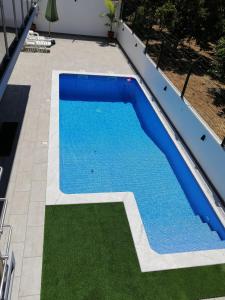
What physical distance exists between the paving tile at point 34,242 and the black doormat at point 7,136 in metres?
3.43

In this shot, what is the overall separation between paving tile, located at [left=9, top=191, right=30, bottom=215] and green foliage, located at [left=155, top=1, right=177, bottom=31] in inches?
485

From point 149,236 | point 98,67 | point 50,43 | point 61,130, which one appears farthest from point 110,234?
point 50,43

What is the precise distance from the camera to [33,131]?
36.6 feet

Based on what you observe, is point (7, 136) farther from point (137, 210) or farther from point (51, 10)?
point (51, 10)

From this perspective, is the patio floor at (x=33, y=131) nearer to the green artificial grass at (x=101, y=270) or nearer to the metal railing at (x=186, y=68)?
the green artificial grass at (x=101, y=270)

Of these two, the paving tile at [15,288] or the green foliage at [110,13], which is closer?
the paving tile at [15,288]

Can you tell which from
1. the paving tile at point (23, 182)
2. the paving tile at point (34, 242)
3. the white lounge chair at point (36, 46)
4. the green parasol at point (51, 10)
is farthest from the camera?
the green parasol at point (51, 10)

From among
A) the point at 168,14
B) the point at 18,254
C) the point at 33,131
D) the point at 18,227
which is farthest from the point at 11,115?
the point at 168,14

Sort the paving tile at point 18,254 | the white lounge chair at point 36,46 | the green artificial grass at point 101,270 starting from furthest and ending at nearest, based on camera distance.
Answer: the white lounge chair at point 36,46 < the paving tile at point 18,254 < the green artificial grass at point 101,270

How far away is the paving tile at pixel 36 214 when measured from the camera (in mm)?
7659

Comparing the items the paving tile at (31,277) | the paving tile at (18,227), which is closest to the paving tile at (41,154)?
the paving tile at (18,227)

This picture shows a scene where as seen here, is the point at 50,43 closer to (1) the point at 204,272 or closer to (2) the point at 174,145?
(2) the point at 174,145

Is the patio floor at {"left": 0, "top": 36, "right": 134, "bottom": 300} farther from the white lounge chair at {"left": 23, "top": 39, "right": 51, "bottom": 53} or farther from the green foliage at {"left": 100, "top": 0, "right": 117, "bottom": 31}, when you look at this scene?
the green foliage at {"left": 100, "top": 0, "right": 117, "bottom": 31}

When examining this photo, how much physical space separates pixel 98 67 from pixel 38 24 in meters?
7.42
